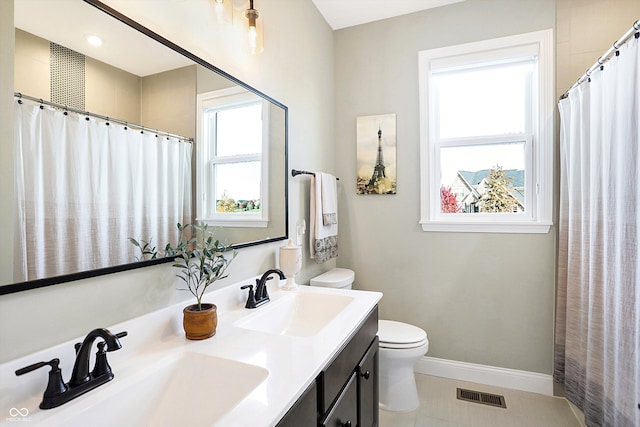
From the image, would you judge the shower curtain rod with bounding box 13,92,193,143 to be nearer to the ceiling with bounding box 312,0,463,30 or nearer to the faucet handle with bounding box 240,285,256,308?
the faucet handle with bounding box 240,285,256,308

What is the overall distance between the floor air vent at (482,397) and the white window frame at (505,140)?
3.57 ft

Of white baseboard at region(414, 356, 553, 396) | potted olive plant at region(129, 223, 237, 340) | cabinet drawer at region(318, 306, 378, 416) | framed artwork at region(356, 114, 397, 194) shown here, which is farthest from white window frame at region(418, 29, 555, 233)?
potted olive plant at region(129, 223, 237, 340)

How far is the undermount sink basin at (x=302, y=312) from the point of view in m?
1.40

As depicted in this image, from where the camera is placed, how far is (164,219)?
43.1 inches

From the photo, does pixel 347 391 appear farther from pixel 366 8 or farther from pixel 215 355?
A: pixel 366 8

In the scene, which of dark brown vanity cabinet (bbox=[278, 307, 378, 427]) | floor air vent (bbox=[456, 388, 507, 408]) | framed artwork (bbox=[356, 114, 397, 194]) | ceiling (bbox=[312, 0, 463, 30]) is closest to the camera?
dark brown vanity cabinet (bbox=[278, 307, 378, 427])

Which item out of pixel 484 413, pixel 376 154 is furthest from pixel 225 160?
pixel 484 413

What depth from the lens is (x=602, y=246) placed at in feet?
5.01

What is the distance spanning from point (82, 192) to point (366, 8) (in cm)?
230

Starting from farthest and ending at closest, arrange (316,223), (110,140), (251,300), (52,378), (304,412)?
(316,223)
(251,300)
(110,140)
(304,412)
(52,378)

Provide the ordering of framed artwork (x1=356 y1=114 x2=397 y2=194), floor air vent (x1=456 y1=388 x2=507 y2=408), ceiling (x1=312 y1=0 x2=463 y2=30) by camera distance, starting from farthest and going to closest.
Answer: framed artwork (x1=356 y1=114 x2=397 y2=194) → ceiling (x1=312 y1=0 x2=463 y2=30) → floor air vent (x1=456 y1=388 x2=507 y2=408)

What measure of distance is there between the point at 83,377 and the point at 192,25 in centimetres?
120

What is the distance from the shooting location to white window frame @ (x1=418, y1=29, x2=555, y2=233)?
2096 mm

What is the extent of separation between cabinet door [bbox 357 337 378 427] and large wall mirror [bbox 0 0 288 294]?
0.76m
